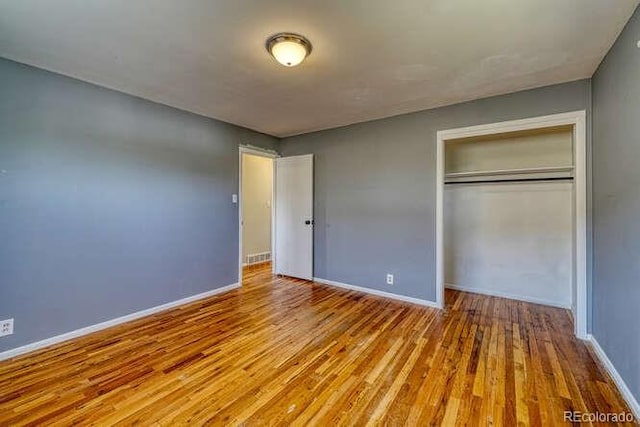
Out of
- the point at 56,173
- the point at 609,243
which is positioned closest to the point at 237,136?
the point at 56,173

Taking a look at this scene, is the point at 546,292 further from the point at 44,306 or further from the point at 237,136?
the point at 44,306

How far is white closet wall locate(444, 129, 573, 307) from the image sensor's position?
3463 mm

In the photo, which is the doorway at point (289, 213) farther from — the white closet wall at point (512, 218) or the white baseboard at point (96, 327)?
the white closet wall at point (512, 218)

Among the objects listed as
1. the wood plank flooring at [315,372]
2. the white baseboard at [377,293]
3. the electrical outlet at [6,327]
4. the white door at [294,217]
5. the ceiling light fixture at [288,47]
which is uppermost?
the ceiling light fixture at [288,47]

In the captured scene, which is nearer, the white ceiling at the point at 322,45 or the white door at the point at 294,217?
the white ceiling at the point at 322,45

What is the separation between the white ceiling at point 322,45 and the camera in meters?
1.73

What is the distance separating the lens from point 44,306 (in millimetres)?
2494

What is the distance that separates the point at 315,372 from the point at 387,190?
2437 mm

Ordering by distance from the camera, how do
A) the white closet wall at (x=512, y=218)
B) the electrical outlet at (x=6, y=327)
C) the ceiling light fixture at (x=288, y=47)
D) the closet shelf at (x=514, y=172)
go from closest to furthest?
the ceiling light fixture at (x=288, y=47) → the electrical outlet at (x=6, y=327) → the closet shelf at (x=514, y=172) → the white closet wall at (x=512, y=218)

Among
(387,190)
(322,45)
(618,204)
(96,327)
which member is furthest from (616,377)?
(96,327)

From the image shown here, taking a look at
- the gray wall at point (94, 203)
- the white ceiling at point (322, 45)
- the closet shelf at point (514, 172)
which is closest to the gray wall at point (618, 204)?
the white ceiling at point (322, 45)

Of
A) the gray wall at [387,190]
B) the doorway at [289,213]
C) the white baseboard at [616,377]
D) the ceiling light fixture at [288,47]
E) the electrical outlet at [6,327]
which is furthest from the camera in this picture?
the doorway at [289,213]

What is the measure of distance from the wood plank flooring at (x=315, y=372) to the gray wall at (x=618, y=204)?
1.13 ft

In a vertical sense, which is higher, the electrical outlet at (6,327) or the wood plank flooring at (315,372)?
the electrical outlet at (6,327)
